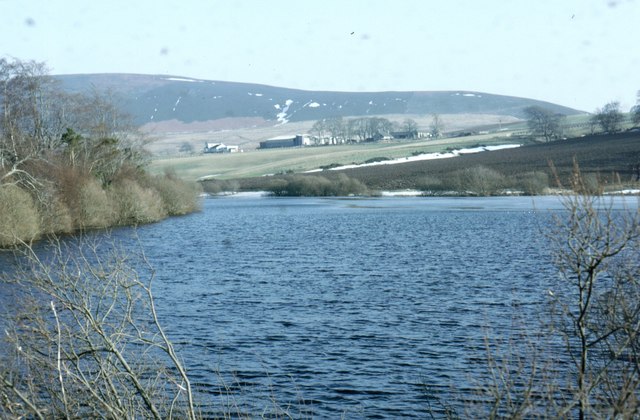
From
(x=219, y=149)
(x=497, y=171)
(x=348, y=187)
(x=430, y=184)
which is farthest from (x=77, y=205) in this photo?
(x=219, y=149)

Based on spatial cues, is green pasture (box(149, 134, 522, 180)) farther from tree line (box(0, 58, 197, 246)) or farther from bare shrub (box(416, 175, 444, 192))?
tree line (box(0, 58, 197, 246))

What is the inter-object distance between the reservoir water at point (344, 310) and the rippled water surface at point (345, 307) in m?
0.04

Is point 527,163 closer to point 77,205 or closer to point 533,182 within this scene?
point 533,182

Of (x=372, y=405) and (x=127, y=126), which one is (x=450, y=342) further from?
(x=127, y=126)

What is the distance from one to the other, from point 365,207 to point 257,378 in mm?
58035

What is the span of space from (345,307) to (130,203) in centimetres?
3574

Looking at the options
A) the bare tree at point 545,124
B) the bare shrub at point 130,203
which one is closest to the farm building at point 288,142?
the bare tree at point 545,124

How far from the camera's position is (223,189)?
372 feet

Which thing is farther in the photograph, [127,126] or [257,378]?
[127,126]

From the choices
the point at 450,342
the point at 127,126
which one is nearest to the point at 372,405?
the point at 450,342

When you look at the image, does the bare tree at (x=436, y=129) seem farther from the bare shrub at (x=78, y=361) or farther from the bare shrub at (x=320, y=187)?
the bare shrub at (x=78, y=361)

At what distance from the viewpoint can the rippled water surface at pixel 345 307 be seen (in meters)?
14.8

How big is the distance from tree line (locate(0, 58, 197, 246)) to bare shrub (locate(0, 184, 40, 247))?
0.05 metres

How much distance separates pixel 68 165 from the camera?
168 ft
